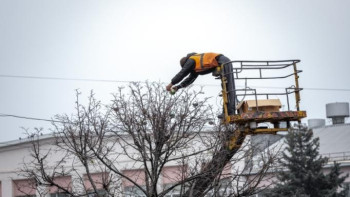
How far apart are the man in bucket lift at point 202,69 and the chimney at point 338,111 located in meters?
43.4

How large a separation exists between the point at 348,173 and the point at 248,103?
31333 millimetres

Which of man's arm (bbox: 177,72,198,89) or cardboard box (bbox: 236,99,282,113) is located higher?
man's arm (bbox: 177,72,198,89)

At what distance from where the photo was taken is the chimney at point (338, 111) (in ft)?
186

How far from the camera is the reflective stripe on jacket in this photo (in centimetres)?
1496

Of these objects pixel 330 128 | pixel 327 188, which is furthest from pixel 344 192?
pixel 330 128

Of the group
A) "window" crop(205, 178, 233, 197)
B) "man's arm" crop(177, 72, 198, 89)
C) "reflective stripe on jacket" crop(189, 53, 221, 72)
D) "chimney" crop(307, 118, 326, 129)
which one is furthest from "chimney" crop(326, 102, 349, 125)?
"reflective stripe on jacket" crop(189, 53, 221, 72)

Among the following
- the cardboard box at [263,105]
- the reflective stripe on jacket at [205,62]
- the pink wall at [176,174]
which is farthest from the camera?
the reflective stripe on jacket at [205,62]

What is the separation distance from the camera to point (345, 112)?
5656 centimetres

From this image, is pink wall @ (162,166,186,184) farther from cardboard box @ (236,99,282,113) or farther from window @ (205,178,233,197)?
cardboard box @ (236,99,282,113)

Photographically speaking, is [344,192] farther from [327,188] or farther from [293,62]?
[293,62]

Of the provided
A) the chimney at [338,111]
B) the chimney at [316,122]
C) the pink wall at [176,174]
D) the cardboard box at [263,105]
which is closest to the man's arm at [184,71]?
the cardboard box at [263,105]

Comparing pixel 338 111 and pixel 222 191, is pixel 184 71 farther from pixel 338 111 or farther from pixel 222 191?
pixel 338 111

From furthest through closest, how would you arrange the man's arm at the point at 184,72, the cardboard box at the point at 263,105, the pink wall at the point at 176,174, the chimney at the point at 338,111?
1. the chimney at the point at 338,111
2. the man's arm at the point at 184,72
3. the cardboard box at the point at 263,105
4. the pink wall at the point at 176,174

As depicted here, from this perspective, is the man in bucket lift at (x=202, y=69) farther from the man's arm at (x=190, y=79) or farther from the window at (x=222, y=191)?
the window at (x=222, y=191)
